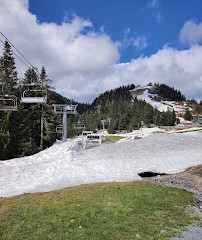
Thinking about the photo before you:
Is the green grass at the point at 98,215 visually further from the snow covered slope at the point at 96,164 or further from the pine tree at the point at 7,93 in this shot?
the pine tree at the point at 7,93

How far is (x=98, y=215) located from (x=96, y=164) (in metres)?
9.91

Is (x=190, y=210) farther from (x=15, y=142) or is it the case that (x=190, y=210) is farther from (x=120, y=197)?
(x=15, y=142)

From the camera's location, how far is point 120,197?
34.5ft

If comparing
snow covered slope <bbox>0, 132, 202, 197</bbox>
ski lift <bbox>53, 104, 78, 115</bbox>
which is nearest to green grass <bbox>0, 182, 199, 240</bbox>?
snow covered slope <bbox>0, 132, 202, 197</bbox>

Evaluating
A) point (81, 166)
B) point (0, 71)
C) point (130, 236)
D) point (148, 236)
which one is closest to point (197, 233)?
point (148, 236)

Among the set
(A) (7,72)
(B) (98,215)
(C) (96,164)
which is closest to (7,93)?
(A) (7,72)

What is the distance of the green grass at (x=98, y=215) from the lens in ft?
22.6

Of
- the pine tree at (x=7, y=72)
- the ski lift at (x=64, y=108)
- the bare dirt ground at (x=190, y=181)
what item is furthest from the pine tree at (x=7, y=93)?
the bare dirt ground at (x=190, y=181)

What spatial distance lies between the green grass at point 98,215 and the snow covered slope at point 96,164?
371 centimetres

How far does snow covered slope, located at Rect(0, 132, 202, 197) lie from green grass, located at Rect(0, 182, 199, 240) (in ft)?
12.2

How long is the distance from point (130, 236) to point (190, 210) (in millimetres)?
4175

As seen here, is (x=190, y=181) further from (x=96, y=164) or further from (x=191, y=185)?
(x=96, y=164)

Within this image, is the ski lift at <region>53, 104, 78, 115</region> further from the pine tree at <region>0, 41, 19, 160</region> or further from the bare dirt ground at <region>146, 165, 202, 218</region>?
the bare dirt ground at <region>146, 165, 202, 218</region>

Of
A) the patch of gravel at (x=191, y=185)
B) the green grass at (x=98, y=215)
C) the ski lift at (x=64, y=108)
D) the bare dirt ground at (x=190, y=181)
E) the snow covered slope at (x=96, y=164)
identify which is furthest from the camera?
the ski lift at (x=64, y=108)
